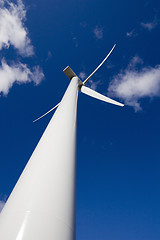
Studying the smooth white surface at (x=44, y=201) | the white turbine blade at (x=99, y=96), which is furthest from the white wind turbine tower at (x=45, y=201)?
the white turbine blade at (x=99, y=96)

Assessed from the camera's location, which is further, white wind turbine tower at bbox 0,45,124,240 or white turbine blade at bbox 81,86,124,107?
white turbine blade at bbox 81,86,124,107

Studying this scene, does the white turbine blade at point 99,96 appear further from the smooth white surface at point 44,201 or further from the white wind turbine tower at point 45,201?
the smooth white surface at point 44,201

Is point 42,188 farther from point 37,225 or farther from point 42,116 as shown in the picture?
point 42,116

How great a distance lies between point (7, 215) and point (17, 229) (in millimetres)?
487

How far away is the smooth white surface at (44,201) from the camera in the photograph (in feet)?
10.4

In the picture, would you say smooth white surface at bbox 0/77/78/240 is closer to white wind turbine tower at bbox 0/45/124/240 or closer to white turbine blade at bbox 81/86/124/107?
white wind turbine tower at bbox 0/45/124/240

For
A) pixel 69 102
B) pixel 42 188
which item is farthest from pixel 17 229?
pixel 69 102

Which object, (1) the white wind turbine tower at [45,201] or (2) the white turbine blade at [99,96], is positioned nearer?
(1) the white wind turbine tower at [45,201]

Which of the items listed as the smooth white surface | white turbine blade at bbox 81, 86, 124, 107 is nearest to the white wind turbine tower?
the smooth white surface

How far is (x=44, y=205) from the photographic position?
11.7 feet

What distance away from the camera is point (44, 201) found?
3.64 m

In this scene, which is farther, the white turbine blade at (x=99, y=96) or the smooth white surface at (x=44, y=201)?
the white turbine blade at (x=99, y=96)

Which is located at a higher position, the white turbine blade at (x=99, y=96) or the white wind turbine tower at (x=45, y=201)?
the white turbine blade at (x=99, y=96)

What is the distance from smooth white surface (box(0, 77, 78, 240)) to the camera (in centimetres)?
318
